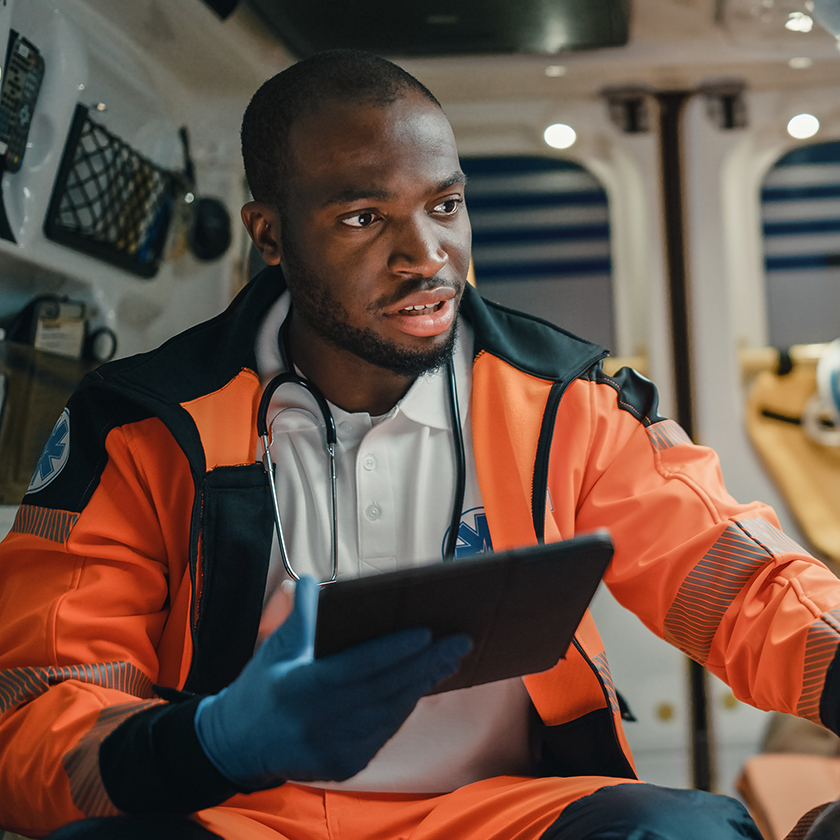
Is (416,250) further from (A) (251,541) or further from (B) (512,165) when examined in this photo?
(B) (512,165)

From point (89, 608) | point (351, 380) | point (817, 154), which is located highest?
point (817, 154)

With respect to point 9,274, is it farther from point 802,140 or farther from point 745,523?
point 802,140

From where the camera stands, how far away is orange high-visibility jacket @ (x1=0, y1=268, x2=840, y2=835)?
110 cm

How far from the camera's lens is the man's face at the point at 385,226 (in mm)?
1308

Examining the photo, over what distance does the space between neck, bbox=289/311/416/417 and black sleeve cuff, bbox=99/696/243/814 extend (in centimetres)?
63

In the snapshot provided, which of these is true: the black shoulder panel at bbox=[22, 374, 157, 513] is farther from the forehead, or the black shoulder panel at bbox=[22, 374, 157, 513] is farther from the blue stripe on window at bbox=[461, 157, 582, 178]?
the blue stripe on window at bbox=[461, 157, 582, 178]

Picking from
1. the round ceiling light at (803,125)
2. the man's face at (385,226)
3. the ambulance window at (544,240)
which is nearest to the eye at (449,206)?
the man's face at (385,226)

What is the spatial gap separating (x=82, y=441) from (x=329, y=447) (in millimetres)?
366

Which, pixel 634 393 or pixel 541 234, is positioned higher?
pixel 541 234

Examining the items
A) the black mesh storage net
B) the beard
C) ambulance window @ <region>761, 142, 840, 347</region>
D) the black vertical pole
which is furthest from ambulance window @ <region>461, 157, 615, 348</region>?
the beard

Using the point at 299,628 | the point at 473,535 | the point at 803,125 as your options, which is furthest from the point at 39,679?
the point at 803,125

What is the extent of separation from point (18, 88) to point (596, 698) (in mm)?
1534

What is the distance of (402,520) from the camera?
134cm

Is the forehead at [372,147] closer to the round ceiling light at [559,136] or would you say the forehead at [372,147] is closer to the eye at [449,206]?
the eye at [449,206]
